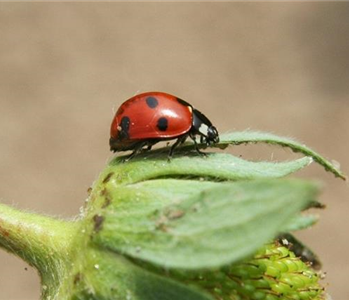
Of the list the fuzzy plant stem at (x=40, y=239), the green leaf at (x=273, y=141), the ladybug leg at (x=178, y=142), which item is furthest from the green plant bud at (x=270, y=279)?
the fuzzy plant stem at (x=40, y=239)

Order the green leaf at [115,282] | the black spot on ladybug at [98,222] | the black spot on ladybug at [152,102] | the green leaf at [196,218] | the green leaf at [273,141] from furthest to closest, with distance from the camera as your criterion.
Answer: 1. the black spot on ladybug at [152,102]
2. the green leaf at [273,141]
3. the black spot on ladybug at [98,222]
4. the green leaf at [115,282]
5. the green leaf at [196,218]

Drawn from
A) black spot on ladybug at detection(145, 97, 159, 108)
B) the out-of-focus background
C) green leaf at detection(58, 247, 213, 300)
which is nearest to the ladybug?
black spot on ladybug at detection(145, 97, 159, 108)

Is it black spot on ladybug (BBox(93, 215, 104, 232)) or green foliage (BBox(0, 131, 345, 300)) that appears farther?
black spot on ladybug (BBox(93, 215, 104, 232))

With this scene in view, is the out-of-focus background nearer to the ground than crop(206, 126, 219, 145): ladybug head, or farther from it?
farther from it

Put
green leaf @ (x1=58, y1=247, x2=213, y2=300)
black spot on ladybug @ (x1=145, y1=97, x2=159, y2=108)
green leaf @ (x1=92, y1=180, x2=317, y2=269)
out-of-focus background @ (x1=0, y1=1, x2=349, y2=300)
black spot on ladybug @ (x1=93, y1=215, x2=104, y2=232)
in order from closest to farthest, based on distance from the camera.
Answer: green leaf @ (x1=92, y1=180, x2=317, y2=269), green leaf @ (x1=58, y1=247, x2=213, y2=300), black spot on ladybug @ (x1=93, y1=215, x2=104, y2=232), black spot on ladybug @ (x1=145, y1=97, x2=159, y2=108), out-of-focus background @ (x1=0, y1=1, x2=349, y2=300)

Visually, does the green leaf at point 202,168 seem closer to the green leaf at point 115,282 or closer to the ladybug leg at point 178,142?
the ladybug leg at point 178,142

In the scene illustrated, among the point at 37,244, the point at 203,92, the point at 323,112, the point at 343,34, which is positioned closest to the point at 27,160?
the point at 203,92

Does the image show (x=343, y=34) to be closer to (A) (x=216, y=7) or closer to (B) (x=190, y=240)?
(A) (x=216, y=7)

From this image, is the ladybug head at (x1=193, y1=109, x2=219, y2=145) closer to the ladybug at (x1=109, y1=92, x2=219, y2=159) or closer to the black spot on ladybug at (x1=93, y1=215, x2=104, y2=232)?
the ladybug at (x1=109, y1=92, x2=219, y2=159)
